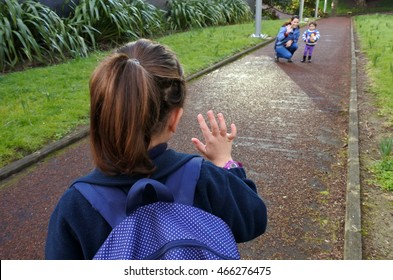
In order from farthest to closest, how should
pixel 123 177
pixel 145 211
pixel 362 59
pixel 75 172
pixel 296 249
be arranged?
1. pixel 362 59
2. pixel 75 172
3. pixel 296 249
4. pixel 123 177
5. pixel 145 211

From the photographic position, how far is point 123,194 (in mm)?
1112

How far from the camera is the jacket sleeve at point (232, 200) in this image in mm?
1196

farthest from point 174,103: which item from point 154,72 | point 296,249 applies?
point 296,249

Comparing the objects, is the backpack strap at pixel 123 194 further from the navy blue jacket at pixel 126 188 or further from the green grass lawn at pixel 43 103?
the green grass lawn at pixel 43 103

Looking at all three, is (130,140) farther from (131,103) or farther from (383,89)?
(383,89)

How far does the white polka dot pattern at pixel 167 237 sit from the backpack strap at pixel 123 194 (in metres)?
0.04

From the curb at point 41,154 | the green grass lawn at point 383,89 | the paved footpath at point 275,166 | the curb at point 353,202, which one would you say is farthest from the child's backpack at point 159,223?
the curb at point 41,154

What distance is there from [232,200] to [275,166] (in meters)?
2.60

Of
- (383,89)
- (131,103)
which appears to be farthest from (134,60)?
(383,89)

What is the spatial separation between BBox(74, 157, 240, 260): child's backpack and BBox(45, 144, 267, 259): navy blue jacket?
0.03 meters

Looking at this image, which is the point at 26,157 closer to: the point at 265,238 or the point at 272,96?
the point at 265,238

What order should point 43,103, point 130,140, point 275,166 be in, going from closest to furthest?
1. point 130,140
2. point 275,166
3. point 43,103

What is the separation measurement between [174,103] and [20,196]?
254 cm

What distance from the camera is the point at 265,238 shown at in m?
2.70
